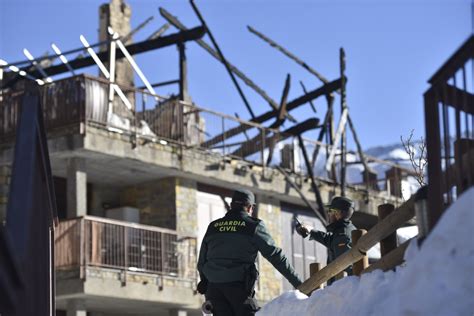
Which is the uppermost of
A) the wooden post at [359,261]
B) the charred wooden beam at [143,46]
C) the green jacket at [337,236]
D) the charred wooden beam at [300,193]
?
the charred wooden beam at [143,46]

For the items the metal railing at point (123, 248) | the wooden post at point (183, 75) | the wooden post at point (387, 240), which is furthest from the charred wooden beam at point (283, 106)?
the wooden post at point (387, 240)

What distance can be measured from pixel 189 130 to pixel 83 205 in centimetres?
387

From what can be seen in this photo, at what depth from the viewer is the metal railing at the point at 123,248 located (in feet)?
73.9

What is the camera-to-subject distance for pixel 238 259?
9992 millimetres

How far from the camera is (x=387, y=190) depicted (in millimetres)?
33688

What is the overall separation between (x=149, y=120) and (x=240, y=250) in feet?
52.4

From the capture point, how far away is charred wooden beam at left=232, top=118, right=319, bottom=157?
2852 centimetres

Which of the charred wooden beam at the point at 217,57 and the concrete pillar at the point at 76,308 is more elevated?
the charred wooden beam at the point at 217,57

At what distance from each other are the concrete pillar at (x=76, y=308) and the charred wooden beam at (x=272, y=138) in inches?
259

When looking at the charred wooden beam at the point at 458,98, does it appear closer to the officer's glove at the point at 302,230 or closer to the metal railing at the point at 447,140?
the metal railing at the point at 447,140

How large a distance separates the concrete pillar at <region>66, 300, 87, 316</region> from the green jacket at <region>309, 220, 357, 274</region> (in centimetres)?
1317

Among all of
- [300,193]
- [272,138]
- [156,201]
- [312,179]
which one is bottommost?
[156,201]

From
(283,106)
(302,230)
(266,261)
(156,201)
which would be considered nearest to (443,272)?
(302,230)

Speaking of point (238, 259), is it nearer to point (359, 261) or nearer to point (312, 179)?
point (359, 261)
